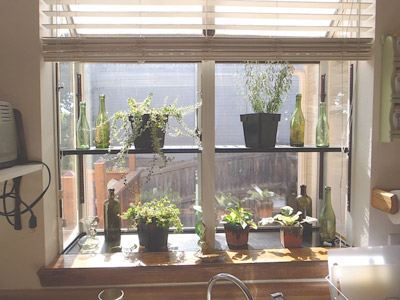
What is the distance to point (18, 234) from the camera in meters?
1.34

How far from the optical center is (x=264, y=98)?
1544 mm

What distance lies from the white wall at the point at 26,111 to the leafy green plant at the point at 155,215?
37cm

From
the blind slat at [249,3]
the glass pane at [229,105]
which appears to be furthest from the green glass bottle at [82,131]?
the glass pane at [229,105]

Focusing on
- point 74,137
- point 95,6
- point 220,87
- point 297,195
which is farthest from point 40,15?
point 297,195

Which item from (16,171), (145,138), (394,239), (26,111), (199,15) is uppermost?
(199,15)

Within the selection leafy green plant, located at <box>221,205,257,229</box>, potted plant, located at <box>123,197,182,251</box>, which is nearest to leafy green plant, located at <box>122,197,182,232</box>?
potted plant, located at <box>123,197,182,251</box>

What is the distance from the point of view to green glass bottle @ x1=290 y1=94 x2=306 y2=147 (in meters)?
1.57

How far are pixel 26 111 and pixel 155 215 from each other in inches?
28.0

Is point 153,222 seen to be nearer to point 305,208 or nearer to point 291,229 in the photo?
point 291,229

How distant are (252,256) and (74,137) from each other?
106cm

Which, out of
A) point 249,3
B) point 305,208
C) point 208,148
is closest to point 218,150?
point 208,148

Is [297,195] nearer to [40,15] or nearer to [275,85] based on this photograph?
[275,85]

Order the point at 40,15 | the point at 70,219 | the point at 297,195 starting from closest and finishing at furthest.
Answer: the point at 40,15, the point at 70,219, the point at 297,195

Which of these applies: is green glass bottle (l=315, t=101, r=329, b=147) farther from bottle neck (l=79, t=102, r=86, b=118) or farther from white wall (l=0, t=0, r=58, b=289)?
white wall (l=0, t=0, r=58, b=289)
